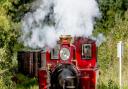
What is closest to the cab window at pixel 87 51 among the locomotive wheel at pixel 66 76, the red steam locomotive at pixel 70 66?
the red steam locomotive at pixel 70 66

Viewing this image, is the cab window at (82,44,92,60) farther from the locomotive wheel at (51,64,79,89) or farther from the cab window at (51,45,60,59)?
the locomotive wheel at (51,64,79,89)

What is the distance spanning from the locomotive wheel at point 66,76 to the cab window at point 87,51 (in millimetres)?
928

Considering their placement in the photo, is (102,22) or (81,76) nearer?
(81,76)

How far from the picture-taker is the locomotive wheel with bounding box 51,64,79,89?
1371 cm

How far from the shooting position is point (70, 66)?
13781 millimetres

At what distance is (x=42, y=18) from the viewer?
80.0 feet

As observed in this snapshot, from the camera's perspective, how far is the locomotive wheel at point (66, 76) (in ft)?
45.0

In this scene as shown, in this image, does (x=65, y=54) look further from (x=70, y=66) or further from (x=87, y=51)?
(x=87, y=51)

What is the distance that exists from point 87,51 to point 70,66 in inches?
Answer: 39.5

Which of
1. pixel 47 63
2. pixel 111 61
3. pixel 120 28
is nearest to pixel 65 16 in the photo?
pixel 47 63

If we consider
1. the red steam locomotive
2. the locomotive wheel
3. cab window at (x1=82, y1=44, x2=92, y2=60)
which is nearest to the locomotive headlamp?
the red steam locomotive

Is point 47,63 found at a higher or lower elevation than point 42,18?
lower

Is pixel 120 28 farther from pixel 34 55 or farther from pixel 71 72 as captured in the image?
pixel 71 72

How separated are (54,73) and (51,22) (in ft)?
32.4
